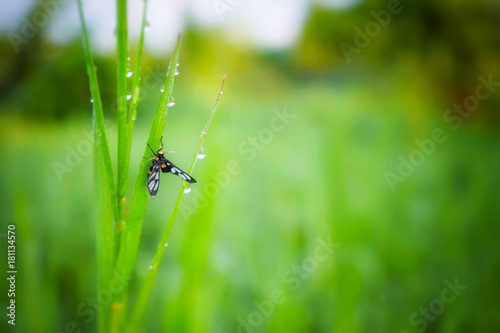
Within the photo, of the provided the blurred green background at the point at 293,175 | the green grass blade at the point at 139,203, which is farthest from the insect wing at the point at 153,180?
the blurred green background at the point at 293,175

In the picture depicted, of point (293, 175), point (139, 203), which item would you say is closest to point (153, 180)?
point (139, 203)

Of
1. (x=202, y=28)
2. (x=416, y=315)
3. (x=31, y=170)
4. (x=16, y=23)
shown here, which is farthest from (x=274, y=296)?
(x=202, y=28)

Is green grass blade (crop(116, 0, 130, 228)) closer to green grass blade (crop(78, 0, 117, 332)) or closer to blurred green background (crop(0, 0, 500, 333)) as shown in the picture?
green grass blade (crop(78, 0, 117, 332))

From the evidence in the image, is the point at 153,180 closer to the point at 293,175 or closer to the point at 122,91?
the point at 122,91

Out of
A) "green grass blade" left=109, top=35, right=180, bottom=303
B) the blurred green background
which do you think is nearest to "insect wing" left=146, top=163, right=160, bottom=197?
"green grass blade" left=109, top=35, right=180, bottom=303

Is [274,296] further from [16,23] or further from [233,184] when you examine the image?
[16,23]
